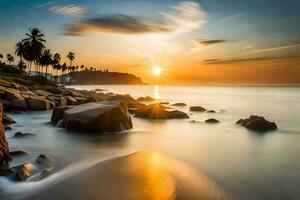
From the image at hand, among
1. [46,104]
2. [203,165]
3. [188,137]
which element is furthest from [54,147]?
[46,104]

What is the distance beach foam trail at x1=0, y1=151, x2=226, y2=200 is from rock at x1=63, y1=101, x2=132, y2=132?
25.3 feet

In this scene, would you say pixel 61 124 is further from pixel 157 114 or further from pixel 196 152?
pixel 157 114

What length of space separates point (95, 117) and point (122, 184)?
1081 centimetres

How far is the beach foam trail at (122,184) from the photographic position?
26.9 feet

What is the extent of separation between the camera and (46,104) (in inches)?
1406

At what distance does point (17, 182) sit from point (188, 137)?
13772mm

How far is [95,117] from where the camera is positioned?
19.3 meters

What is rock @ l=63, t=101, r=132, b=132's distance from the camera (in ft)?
63.3

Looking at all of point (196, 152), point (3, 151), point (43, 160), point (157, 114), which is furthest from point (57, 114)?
point (3, 151)

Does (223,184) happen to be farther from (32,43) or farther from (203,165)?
(32,43)

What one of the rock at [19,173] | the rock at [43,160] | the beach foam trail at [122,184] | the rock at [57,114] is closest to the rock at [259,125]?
the beach foam trail at [122,184]

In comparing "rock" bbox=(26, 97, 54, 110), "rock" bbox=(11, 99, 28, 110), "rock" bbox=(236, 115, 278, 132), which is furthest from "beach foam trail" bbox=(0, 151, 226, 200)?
"rock" bbox=(26, 97, 54, 110)

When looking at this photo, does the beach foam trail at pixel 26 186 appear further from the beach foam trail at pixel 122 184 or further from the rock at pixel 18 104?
the rock at pixel 18 104

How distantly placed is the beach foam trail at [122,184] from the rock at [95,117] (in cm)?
773
